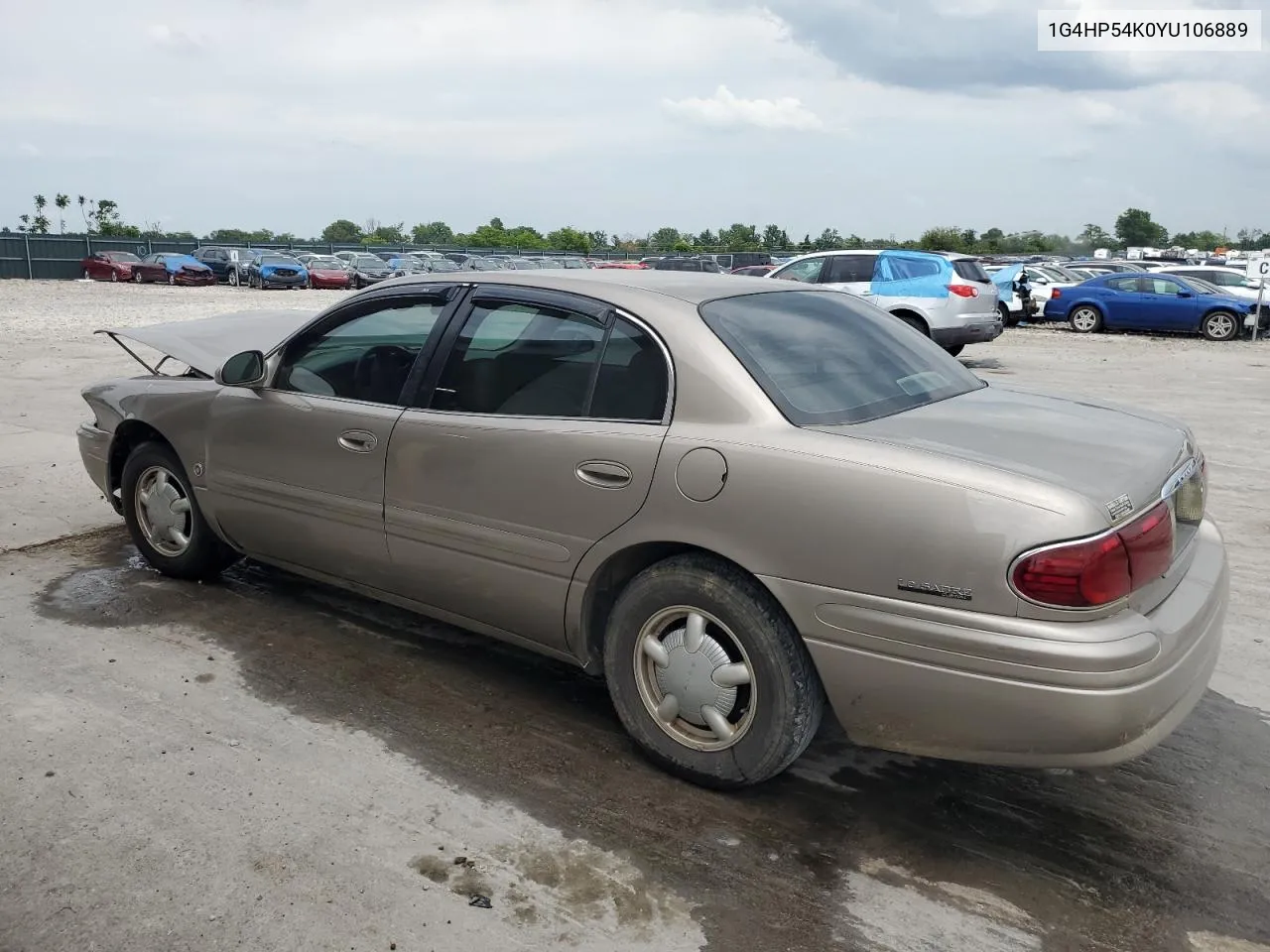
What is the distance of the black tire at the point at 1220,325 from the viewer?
845 inches

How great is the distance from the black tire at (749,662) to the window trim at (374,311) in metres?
1.25

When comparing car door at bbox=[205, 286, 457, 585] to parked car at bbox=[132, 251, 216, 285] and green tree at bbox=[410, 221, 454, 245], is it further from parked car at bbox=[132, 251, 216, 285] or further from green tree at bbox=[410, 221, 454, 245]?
green tree at bbox=[410, 221, 454, 245]

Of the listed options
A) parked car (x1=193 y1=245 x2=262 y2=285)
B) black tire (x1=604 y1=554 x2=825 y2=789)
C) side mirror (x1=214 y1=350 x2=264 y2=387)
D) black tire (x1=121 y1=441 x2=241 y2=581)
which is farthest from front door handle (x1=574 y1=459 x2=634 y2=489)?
parked car (x1=193 y1=245 x2=262 y2=285)

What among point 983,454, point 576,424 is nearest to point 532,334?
point 576,424

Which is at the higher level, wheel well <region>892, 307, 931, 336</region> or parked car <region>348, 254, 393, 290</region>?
parked car <region>348, 254, 393, 290</region>

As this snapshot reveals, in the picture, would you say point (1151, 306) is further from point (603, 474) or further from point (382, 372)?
point (603, 474)

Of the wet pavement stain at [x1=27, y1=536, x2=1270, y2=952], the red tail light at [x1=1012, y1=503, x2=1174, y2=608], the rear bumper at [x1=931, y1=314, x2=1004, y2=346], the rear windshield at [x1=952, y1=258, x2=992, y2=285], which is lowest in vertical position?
the wet pavement stain at [x1=27, y1=536, x2=1270, y2=952]

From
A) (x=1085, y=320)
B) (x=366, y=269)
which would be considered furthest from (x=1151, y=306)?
(x=366, y=269)

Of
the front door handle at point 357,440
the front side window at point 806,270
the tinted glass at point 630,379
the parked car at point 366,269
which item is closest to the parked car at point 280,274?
the parked car at point 366,269

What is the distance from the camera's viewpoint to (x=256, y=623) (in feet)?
15.0

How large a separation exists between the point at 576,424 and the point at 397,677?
4.41ft

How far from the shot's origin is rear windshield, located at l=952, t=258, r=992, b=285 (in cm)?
1546

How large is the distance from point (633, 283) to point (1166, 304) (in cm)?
2170

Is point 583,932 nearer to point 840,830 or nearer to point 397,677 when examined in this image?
point 840,830
